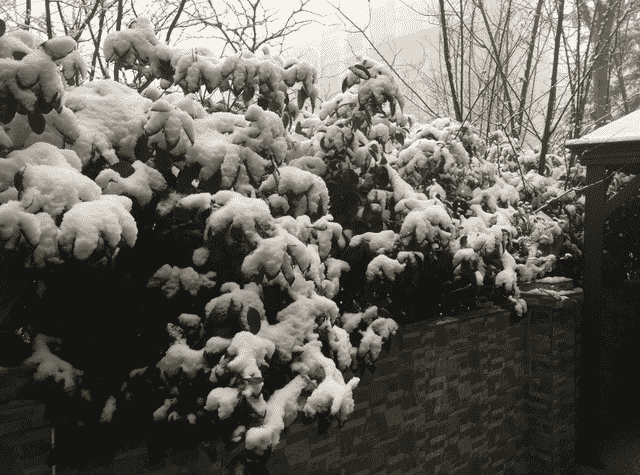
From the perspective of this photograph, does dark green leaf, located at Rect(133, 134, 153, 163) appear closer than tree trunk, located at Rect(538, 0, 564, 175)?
Yes

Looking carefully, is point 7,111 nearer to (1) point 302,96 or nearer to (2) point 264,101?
(2) point 264,101

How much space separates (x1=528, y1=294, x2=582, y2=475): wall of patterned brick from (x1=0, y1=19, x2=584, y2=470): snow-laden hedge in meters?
2.27

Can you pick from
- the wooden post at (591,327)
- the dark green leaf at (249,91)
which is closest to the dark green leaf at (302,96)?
the dark green leaf at (249,91)

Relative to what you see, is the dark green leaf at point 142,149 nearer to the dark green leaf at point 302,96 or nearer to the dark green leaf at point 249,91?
the dark green leaf at point 249,91

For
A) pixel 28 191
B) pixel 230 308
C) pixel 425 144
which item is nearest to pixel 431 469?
pixel 425 144

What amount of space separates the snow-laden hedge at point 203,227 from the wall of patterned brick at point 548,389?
227 cm

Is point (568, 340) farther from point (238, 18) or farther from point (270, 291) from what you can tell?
point (238, 18)

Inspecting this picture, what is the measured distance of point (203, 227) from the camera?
227 centimetres

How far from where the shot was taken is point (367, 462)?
10.9 ft

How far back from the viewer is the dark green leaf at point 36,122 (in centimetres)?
176

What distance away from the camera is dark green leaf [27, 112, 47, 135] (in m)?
1.76

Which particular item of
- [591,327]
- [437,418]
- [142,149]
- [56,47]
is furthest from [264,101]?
[591,327]

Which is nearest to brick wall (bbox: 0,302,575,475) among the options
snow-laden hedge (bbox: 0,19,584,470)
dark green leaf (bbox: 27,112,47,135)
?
snow-laden hedge (bbox: 0,19,584,470)

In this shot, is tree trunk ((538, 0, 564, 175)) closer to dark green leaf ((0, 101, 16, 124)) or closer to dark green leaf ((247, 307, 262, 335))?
dark green leaf ((247, 307, 262, 335))
